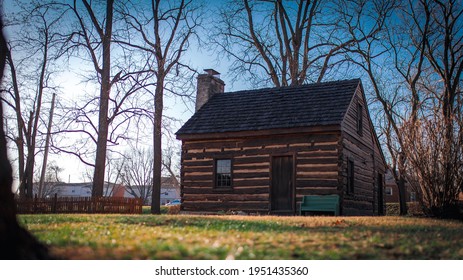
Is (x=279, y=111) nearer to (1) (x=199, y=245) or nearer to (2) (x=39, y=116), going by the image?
(2) (x=39, y=116)

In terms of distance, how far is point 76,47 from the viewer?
18.1 meters

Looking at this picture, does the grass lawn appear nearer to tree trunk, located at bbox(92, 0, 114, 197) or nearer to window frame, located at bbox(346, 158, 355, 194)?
window frame, located at bbox(346, 158, 355, 194)

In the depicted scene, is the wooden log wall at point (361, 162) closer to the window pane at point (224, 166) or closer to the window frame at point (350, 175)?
the window frame at point (350, 175)

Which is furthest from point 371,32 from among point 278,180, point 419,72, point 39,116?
point 39,116

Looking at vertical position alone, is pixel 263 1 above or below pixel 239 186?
above

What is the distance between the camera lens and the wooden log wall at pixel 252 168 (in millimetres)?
15273

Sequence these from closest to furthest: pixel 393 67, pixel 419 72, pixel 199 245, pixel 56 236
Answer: pixel 199 245
pixel 56 236
pixel 419 72
pixel 393 67

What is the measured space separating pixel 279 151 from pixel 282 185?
1212 mm

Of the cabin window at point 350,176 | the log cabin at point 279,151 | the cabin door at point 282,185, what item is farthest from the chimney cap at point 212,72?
the cabin window at point 350,176

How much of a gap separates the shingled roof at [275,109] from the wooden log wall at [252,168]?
0.49m

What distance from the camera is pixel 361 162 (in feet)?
59.4

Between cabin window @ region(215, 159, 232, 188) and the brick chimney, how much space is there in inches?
163
